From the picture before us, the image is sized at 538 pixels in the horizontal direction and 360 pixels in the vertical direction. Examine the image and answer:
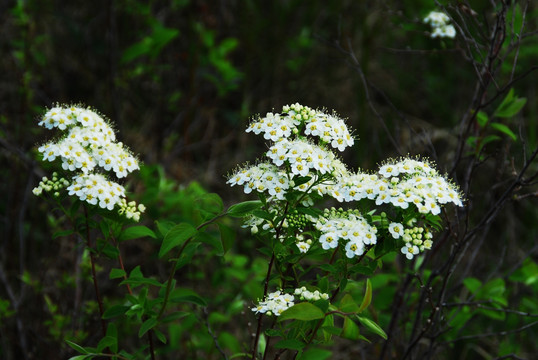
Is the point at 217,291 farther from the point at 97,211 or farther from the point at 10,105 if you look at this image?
the point at 10,105

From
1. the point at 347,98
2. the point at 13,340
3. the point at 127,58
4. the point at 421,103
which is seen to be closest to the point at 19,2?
the point at 127,58

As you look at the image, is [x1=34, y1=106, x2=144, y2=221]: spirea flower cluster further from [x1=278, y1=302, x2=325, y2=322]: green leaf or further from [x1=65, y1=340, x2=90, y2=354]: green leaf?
[x1=278, y1=302, x2=325, y2=322]: green leaf

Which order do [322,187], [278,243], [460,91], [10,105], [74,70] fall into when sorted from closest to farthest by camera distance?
[278,243] < [322,187] < [10,105] < [74,70] < [460,91]

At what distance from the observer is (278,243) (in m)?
1.87

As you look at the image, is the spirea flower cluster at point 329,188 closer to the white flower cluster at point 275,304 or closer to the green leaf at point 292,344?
the white flower cluster at point 275,304

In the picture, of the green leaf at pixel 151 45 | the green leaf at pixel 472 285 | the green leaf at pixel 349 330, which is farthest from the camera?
the green leaf at pixel 151 45

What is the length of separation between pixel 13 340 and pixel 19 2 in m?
2.26

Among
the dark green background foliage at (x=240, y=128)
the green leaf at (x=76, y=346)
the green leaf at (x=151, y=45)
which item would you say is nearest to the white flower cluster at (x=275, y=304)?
the green leaf at (x=76, y=346)

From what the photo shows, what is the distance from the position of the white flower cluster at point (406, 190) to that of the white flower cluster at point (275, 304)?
1.29ft

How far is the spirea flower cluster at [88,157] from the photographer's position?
1985mm

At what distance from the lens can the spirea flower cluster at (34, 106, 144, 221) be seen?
199 cm

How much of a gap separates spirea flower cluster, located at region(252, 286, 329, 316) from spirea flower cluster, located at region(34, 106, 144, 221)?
0.61m

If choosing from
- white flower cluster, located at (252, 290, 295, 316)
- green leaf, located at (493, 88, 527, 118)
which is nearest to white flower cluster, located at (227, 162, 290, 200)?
white flower cluster, located at (252, 290, 295, 316)

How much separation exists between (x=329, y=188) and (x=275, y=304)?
Answer: 18.1 inches
